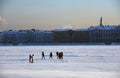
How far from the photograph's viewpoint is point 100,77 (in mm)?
9109

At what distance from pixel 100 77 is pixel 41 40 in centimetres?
8779

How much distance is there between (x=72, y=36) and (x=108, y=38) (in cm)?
926

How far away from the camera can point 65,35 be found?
300ft

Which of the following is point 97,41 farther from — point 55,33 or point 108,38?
Result: point 55,33

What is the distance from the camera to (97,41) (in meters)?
90.8

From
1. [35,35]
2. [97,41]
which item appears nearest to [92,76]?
[97,41]

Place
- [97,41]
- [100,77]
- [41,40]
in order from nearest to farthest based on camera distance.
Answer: [100,77]
[97,41]
[41,40]

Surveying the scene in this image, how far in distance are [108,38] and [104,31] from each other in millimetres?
3959

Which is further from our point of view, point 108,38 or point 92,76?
point 108,38

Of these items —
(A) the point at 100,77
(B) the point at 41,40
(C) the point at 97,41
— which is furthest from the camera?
(B) the point at 41,40

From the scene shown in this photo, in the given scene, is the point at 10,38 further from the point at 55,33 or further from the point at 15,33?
the point at 55,33

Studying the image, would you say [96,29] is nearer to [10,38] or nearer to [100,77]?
[10,38]

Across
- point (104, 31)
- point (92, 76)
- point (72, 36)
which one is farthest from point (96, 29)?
point (92, 76)

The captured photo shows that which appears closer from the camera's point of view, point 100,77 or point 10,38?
point 100,77
